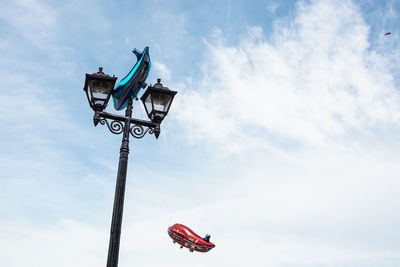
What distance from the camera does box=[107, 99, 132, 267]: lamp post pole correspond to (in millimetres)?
6902

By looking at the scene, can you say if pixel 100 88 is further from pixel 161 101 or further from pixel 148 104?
pixel 161 101

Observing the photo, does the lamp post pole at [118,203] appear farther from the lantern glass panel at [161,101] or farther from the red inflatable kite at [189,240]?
the red inflatable kite at [189,240]

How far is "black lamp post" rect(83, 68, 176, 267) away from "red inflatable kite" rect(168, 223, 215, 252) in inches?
674

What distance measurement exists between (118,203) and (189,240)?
58.9 ft

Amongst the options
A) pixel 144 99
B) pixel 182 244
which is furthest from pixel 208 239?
pixel 144 99

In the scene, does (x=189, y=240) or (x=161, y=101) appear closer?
Answer: (x=161, y=101)

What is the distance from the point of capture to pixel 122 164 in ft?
25.3

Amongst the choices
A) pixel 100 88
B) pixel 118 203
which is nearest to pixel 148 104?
pixel 100 88

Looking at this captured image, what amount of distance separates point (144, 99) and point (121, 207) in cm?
269

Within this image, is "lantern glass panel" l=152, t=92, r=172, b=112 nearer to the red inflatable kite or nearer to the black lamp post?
the black lamp post

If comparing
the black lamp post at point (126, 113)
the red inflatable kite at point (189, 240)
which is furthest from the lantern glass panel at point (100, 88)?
the red inflatable kite at point (189, 240)

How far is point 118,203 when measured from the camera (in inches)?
288

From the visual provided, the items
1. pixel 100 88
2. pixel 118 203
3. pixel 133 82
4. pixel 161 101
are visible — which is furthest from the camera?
pixel 133 82

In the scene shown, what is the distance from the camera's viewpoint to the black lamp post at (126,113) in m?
7.40
